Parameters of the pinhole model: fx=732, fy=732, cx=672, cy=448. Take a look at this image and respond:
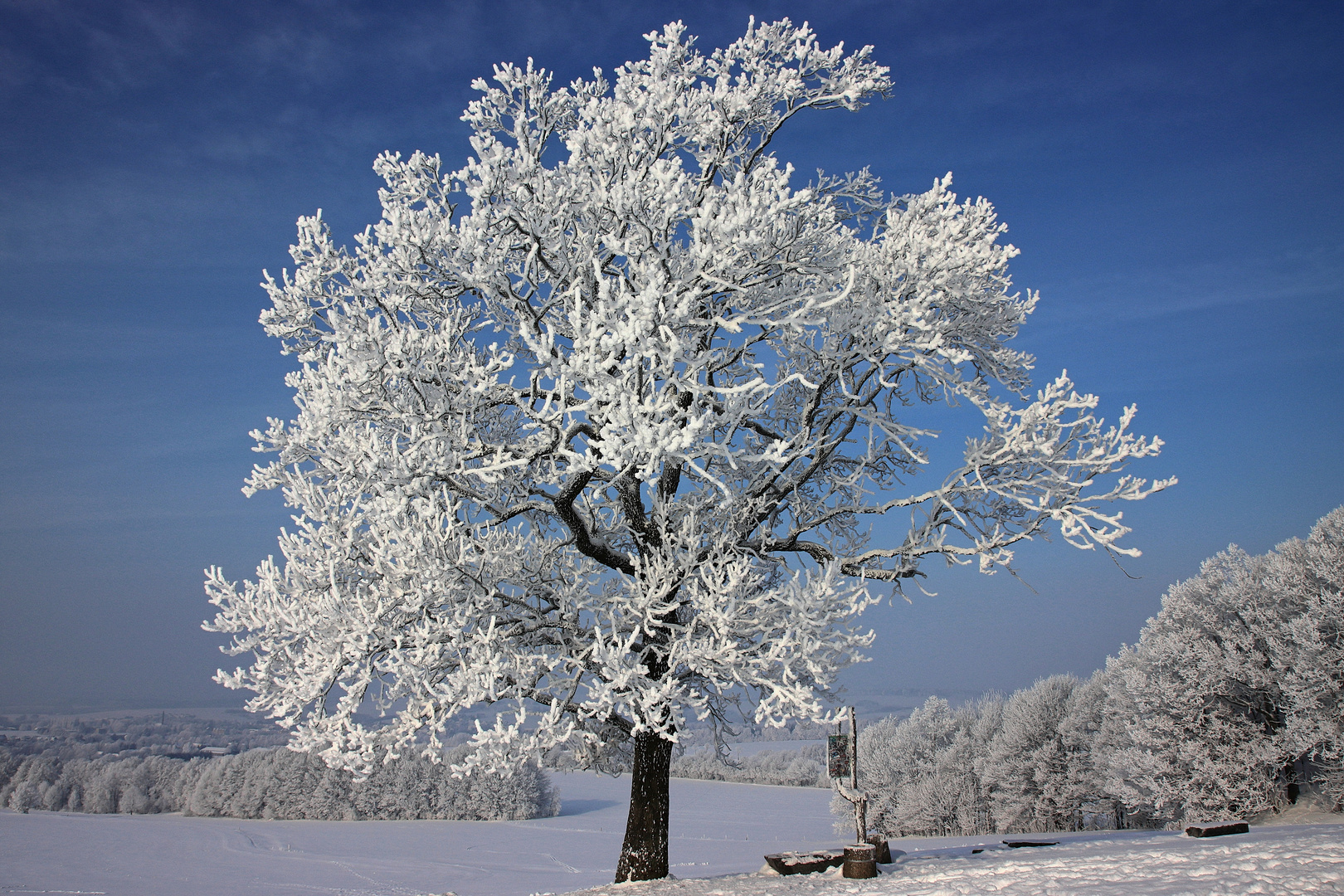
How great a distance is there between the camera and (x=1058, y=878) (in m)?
7.41

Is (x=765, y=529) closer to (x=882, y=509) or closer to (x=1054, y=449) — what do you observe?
(x=882, y=509)

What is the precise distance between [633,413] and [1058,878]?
638 centimetres

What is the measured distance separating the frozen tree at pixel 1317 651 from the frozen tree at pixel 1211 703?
64 cm

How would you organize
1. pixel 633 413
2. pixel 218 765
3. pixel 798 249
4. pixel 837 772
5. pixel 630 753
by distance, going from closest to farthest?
pixel 633 413, pixel 798 249, pixel 837 772, pixel 630 753, pixel 218 765

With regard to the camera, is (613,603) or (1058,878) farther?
(613,603)

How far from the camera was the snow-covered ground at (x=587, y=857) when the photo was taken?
24.6 ft

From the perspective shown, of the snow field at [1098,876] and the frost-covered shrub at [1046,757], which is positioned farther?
the frost-covered shrub at [1046,757]

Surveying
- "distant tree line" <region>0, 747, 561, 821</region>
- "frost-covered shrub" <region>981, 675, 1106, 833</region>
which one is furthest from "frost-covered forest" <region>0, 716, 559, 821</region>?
"frost-covered shrub" <region>981, 675, 1106, 833</region>

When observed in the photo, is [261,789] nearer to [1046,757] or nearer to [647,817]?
[1046,757]

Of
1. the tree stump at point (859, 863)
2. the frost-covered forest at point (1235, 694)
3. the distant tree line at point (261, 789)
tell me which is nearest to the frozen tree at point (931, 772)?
the frost-covered forest at point (1235, 694)

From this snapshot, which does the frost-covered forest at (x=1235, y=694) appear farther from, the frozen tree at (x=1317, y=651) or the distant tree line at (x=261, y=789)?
the distant tree line at (x=261, y=789)

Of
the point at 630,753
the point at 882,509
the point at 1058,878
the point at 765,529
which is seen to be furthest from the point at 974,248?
the point at 630,753

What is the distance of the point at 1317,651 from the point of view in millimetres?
21328

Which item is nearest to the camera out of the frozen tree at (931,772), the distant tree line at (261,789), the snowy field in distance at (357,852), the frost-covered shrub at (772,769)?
the snowy field in distance at (357,852)
